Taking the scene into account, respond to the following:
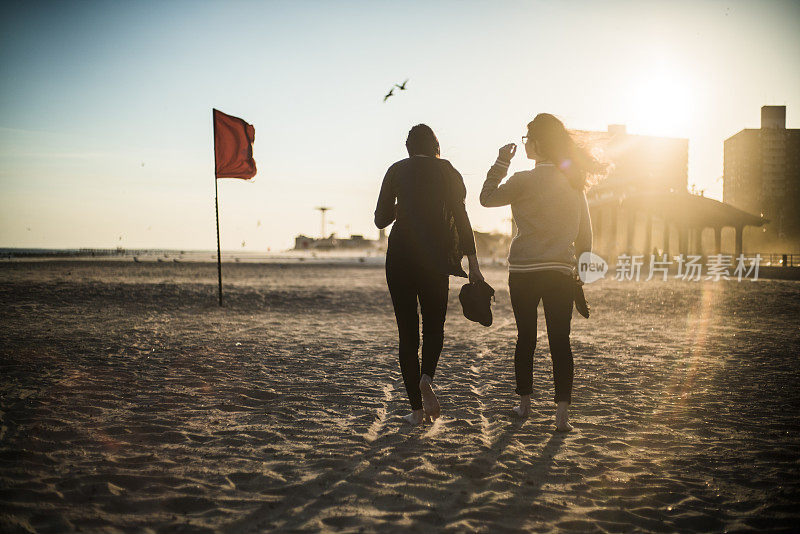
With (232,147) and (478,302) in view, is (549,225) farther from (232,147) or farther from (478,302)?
(232,147)

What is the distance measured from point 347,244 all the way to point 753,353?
431 ft

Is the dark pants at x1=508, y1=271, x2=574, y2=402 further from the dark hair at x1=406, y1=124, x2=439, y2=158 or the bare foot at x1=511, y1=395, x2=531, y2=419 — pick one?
the dark hair at x1=406, y1=124, x2=439, y2=158

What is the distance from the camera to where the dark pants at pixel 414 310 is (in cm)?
338

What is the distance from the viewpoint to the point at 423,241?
3.35m

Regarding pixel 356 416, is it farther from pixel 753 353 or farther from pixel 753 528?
pixel 753 353

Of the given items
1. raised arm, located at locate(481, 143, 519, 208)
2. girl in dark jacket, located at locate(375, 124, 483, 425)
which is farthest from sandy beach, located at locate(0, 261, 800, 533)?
raised arm, located at locate(481, 143, 519, 208)

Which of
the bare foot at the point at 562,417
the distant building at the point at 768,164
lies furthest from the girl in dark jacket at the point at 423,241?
the distant building at the point at 768,164

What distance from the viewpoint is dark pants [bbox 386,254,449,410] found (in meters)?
3.38

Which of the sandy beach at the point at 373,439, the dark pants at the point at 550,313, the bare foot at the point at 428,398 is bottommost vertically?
the sandy beach at the point at 373,439

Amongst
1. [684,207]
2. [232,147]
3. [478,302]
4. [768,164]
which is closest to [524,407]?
[478,302]

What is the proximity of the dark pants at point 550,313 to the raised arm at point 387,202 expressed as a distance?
35.0 inches

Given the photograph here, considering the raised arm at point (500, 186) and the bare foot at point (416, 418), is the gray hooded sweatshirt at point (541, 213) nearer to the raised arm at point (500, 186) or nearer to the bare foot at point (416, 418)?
the raised arm at point (500, 186)

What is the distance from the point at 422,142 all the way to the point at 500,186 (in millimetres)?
598

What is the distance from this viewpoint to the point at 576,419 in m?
3.92
